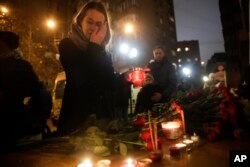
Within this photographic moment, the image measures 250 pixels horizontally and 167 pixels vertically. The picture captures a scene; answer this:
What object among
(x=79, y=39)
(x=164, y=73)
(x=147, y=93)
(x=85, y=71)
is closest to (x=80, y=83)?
(x=85, y=71)

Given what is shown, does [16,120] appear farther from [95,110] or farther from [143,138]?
[143,138]

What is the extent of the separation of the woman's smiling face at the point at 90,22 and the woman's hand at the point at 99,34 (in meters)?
0.04

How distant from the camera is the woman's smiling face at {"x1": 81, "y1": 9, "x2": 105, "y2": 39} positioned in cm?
334

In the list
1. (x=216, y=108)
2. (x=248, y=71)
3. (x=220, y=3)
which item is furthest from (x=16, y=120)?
(x=220, y=3)

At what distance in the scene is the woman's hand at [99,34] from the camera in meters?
3.39

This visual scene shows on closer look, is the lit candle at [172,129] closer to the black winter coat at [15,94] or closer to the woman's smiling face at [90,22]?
the woman's smiling face at [90,22]

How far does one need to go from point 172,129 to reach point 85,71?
1316 mm

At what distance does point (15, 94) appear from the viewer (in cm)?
318

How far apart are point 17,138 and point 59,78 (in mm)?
9743

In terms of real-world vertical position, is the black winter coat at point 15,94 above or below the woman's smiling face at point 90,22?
below

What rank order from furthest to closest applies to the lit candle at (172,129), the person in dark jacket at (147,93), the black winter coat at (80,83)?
the person in dark jacket at (147,93)
the black winter coat at (80,83)
the lit candle at (172,129)

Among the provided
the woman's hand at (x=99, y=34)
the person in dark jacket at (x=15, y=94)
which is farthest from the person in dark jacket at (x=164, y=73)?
the person in dark jacket at (x=15, y=94)

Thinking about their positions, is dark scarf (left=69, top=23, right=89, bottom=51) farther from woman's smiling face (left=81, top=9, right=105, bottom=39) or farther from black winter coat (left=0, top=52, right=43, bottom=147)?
black winter coat (left=0, top=52, right=43, bottom=147)

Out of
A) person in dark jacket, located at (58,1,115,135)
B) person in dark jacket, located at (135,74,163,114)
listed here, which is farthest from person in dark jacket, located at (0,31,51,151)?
person in dark jacket, located at (135,74,163,114)
